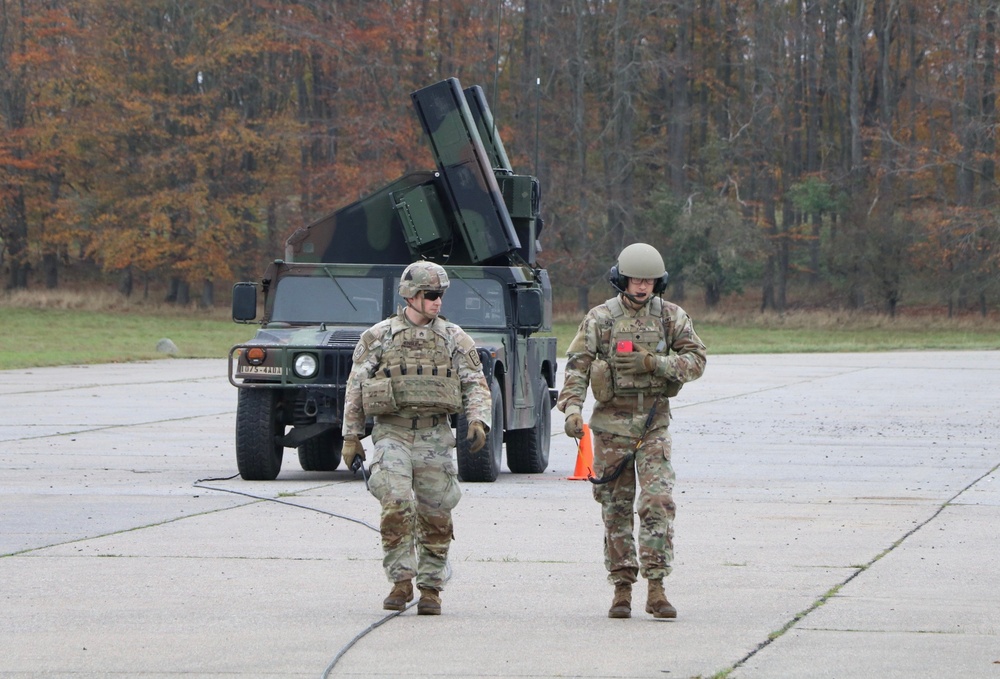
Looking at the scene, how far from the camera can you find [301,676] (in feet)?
19.7

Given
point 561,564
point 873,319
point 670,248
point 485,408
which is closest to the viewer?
point 485,408

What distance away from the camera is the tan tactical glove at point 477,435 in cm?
735

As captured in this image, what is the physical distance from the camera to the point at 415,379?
751 cm

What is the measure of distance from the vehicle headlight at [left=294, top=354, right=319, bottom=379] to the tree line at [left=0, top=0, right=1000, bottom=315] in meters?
45.1

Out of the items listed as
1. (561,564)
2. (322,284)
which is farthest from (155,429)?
(561,564)

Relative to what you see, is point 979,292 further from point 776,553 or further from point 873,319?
point 776,553

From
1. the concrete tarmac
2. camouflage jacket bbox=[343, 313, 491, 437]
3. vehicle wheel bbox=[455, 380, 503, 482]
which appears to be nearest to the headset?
camouflage jacket bbox=[343, 313, 491, 437]

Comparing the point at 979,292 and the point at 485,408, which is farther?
the point at 979,292

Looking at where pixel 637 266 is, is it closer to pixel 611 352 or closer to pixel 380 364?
pixel 611 352

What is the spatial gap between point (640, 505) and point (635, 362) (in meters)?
0.64

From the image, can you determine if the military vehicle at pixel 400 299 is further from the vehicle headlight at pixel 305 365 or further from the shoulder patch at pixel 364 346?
the shoulder patch at pixel 364 346

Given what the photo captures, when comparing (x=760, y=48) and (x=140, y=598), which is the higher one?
(x=760, y=48)

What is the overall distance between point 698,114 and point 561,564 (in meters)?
58.2

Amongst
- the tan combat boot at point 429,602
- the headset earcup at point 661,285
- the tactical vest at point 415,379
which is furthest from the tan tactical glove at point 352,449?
the headset earcup at point 661,285
